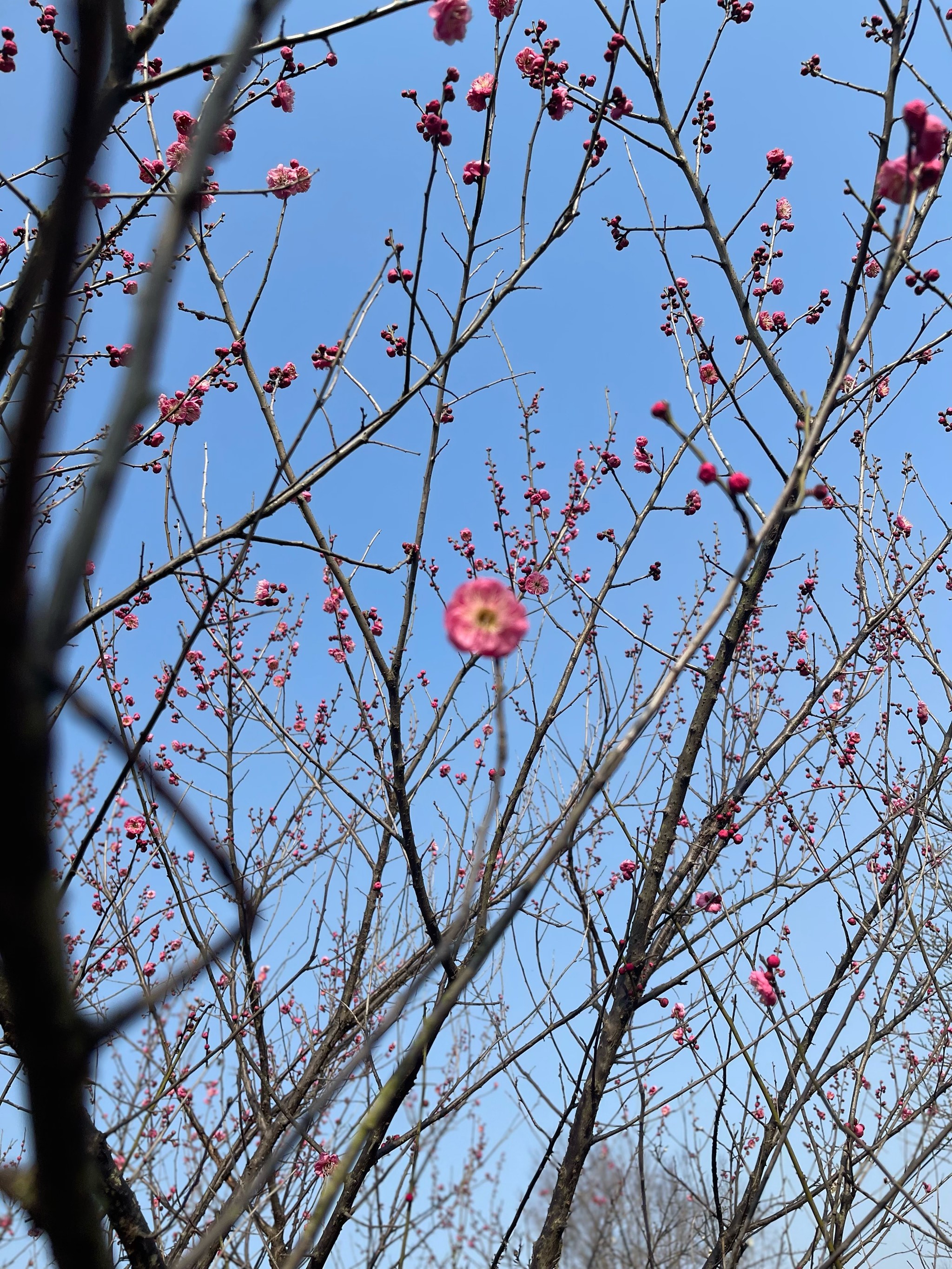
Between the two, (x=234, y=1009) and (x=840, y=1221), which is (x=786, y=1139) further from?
(x=234, y=1009)

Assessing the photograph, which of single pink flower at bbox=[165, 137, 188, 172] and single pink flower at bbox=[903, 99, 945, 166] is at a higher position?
single pink flower at bbox=[165, 137, 188, 172]

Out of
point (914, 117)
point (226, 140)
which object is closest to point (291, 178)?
point (226, 140)

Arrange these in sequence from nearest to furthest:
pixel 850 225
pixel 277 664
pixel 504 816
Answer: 1. pixel 504 816
2. pixel 850 225
3. pixel 277 664

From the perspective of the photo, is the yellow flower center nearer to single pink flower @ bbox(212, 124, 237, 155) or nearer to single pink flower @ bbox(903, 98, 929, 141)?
single pink flower @ bbox(903, 98, 929, 141)

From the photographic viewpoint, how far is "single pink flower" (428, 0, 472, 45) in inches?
97.5

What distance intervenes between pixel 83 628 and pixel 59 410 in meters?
1.87

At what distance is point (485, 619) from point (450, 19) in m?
2.14

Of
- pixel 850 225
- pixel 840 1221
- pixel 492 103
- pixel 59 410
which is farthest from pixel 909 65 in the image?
pixel 840 1221

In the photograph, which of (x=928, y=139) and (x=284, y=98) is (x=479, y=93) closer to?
(x=284, y=98)

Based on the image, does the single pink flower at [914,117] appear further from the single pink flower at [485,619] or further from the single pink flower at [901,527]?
the single pink flower at [901,527]

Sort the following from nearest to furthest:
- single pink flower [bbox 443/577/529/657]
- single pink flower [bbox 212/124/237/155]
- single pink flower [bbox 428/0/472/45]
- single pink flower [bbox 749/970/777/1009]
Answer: single pink flower [bbox 443/577/529/657] → single pink flower [bbox 749/970/777/1009] → single pink flower [bbox 428/0/472/45] → single pink flower [bbox 212/124/237/155]

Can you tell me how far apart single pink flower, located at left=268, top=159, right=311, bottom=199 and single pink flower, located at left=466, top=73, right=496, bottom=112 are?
604 mm

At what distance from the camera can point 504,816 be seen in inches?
95.7

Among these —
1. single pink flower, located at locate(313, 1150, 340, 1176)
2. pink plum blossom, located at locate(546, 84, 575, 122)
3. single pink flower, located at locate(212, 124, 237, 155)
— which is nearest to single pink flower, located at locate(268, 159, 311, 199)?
single pink flower, located at locate(212, 124, 237, 155)
